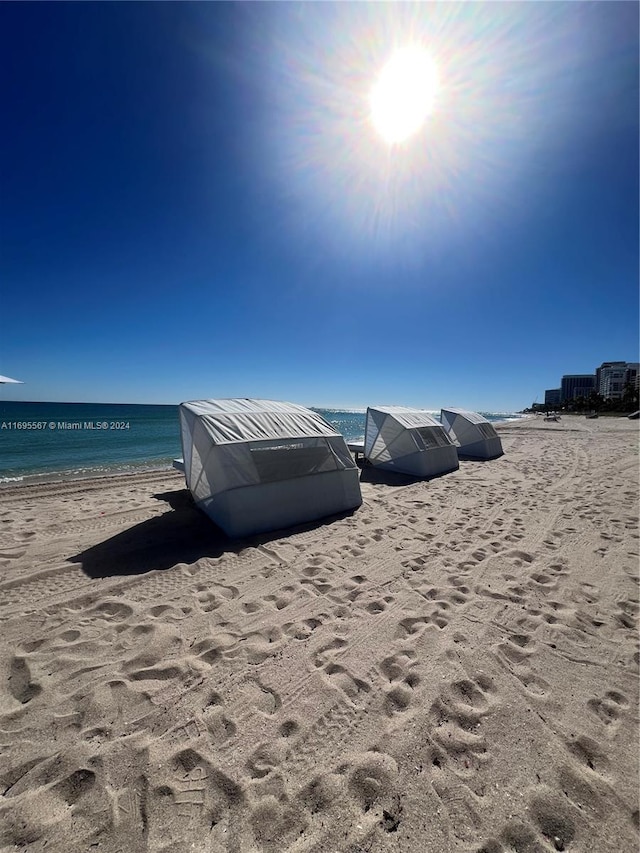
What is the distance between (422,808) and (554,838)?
0.85m

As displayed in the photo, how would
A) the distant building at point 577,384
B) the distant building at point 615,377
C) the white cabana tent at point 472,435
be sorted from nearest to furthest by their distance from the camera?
the white cabana tent at point 472,435 < the distant building at point 615,377 < the distant building at point 577,384

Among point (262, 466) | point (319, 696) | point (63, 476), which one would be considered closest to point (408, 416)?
point (262, 466)

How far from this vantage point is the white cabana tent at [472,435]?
18.9 metres

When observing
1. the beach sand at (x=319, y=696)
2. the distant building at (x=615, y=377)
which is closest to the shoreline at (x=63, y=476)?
the beach sand at (x=319, y=696)

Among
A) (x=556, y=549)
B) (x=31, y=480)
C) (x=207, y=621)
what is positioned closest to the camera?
(x=207, y=621)

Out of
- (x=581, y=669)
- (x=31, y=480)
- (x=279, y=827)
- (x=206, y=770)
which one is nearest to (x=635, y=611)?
(x=581, y=669)

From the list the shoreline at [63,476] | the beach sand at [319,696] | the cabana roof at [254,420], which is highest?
the cabana roof at [254,420]

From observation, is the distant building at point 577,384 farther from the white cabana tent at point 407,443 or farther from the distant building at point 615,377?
the white cabana tent at point 407,443

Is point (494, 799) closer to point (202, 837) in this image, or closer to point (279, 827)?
point (279, 827)

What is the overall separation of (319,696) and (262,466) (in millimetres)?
4746

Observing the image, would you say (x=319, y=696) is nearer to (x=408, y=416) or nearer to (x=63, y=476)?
(x=408, y=416)

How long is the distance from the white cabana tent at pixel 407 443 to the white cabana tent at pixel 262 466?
5.46 metres

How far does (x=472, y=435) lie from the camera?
19297mm

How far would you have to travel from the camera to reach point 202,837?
218cm
